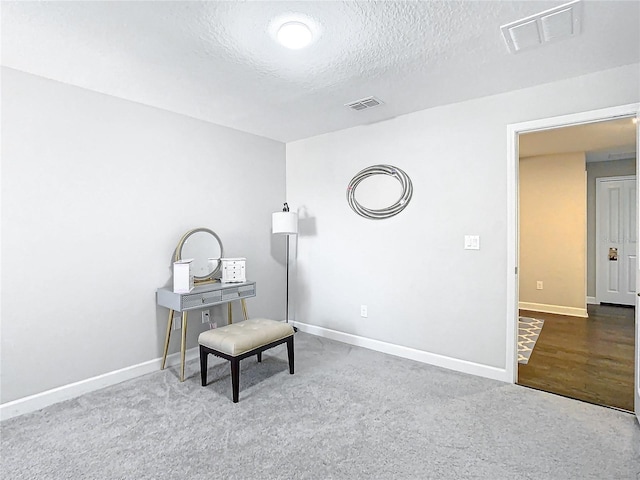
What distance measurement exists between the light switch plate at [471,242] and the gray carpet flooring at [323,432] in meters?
1.10

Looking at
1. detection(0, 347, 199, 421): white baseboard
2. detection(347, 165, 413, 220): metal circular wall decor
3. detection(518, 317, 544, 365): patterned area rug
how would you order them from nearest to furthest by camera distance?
detection(0, 347, 199, 421): white baseboard < detection(347, 165, 413, 220): metal circular wall decor < detection(518, 317, 544, 365): patterned area rug

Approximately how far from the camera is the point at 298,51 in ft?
6.91

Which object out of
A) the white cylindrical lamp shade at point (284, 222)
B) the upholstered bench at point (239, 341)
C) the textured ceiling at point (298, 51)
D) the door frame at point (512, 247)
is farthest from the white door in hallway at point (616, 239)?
the upholstered bench at point (239, 341)

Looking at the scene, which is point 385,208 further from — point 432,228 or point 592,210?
point 592,210

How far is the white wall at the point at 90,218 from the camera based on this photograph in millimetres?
2361

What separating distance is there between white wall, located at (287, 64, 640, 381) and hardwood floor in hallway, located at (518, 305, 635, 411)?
528 millimetres

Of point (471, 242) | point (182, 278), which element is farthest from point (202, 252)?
point (471, 242)

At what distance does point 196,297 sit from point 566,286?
17.6ft

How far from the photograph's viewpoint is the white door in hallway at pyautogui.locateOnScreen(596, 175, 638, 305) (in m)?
5.55

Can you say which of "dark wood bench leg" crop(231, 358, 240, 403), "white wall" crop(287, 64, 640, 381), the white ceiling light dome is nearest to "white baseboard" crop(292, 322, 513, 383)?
"white wall" crop(287, 64, 640, 381)

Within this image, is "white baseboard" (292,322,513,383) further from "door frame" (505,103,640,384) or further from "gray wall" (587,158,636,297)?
"gray wall" (587,158,636,297)

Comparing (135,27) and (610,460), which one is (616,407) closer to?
(610,460)

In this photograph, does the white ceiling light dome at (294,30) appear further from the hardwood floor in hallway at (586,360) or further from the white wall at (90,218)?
the hardwood floor in hallway at (586,360)

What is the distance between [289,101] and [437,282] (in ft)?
6.87
